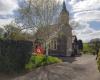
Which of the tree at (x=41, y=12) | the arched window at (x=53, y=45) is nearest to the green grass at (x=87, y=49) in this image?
the arched window at (x=53, y=45)

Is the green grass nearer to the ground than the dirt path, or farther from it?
farther from it

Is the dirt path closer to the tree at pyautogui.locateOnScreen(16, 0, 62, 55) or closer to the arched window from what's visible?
the tree at pyautogui.locateOnScreen(16, 0, 62, 55)

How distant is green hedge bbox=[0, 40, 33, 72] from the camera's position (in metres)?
16.4

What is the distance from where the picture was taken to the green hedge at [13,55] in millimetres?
16438

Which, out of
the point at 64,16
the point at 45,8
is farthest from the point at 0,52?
the point at 64,16

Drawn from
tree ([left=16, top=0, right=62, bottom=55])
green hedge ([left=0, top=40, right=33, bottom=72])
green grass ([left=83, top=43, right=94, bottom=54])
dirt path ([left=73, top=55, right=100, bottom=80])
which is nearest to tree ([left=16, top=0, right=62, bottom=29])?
tree ([left=16, top=0, right=62, bottom=55])

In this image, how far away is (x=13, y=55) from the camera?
17.3m

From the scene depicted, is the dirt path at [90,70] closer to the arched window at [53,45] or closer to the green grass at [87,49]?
the arched window at [53,45]

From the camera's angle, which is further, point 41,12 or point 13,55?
point 41,12

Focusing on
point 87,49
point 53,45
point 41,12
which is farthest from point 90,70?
point 87,49

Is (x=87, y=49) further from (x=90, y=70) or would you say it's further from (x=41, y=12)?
(x=90, y=70)

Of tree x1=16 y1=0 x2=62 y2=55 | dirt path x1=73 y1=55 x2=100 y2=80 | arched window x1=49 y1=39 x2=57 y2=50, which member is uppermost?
tree x1=16 y1=0 x2=62 y2=55

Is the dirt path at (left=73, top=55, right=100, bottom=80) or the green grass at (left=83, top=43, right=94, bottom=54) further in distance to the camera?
the green grass at (left=83, top=43, right=94, bottom=54)

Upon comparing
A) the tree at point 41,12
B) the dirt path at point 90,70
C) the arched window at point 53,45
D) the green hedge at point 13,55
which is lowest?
the dirt path at point 90,70
